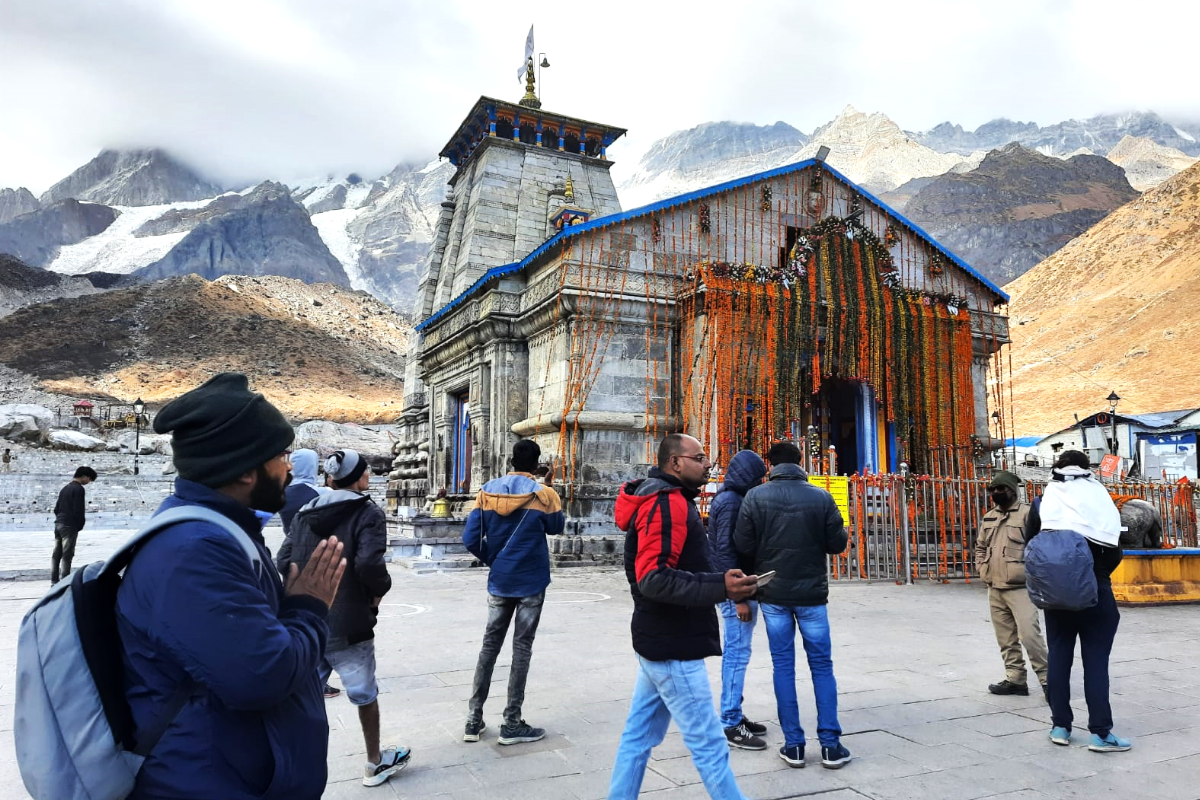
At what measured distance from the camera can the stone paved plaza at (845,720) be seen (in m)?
3.90

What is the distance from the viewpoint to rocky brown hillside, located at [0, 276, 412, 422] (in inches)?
2281

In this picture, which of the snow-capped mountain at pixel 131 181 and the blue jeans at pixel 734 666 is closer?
the blue jeans at pixel 734 666

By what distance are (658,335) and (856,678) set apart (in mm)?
9666

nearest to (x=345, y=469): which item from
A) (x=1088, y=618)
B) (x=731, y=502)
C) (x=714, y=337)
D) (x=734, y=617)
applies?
(x=731, y=502)

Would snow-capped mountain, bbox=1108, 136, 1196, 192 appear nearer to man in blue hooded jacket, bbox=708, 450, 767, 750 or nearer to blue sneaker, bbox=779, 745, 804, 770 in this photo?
man in blue hooded jacket, bbox=708, 450, 767, 750

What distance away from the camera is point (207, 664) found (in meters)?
1.72

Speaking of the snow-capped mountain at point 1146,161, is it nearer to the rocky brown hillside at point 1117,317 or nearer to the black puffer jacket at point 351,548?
the rocky brown hillside at point 1117,317

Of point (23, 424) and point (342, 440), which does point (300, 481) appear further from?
point (23, 424)

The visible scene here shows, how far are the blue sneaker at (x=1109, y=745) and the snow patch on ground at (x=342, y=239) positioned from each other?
480 ft

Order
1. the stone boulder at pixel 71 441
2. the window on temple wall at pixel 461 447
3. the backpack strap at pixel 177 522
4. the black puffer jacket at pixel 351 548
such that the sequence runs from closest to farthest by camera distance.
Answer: the backpack strap at pixel 177 522, the black puffer jacket at pixel 351 548, the window on temple wall at pixel 461 447, the stone boulder at pixel 71 441

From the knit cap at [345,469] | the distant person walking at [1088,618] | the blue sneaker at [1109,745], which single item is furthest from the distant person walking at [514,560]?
the blue sneaker at [1109,745]

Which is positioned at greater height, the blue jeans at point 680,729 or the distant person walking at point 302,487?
the distant person walking at point 302,487

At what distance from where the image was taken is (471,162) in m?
21.4

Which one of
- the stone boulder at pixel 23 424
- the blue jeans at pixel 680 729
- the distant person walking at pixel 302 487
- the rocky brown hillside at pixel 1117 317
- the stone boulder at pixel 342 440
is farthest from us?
the rocky brown hillside at pixel 1117 317
